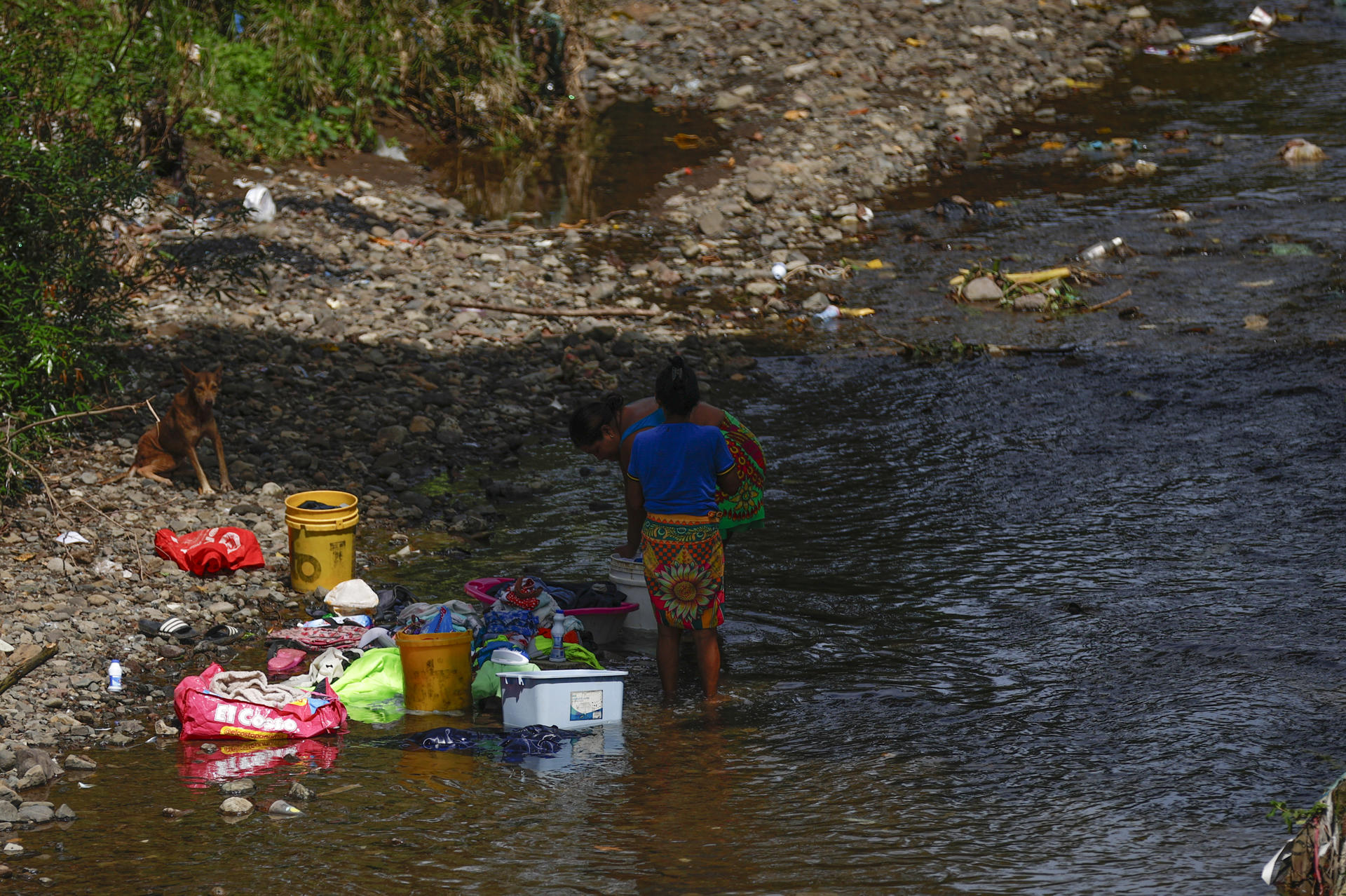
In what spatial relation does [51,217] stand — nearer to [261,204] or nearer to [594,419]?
[594,419]

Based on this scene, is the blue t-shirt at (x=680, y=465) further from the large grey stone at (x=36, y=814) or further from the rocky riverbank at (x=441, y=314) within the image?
the large grey stone at (x=36, y=814)

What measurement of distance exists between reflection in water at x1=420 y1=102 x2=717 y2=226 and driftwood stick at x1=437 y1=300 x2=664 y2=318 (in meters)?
2.20

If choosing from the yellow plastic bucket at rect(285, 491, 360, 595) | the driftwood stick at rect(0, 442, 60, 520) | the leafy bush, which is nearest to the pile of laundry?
the yellow plastic bucket at rect(285, 491, 360, 595)

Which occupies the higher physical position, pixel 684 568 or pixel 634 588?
pixel 684 568

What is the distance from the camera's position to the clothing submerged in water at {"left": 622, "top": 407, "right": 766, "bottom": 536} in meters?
5.48

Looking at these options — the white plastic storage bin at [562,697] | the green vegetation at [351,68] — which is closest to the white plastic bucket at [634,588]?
the white plastic storage bin at [562,697]

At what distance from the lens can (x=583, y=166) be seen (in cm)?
1327

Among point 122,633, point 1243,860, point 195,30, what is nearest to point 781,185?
point 195,30

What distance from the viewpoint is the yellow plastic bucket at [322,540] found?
19.8 feet

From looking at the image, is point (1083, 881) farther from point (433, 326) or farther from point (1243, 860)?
point (433, 326)

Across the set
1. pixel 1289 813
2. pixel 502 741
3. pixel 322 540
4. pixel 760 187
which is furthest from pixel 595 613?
pixel 760 187

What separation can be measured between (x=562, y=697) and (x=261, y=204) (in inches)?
288

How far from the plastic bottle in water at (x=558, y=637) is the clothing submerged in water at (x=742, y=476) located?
2.57ft

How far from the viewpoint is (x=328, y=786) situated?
448cm
